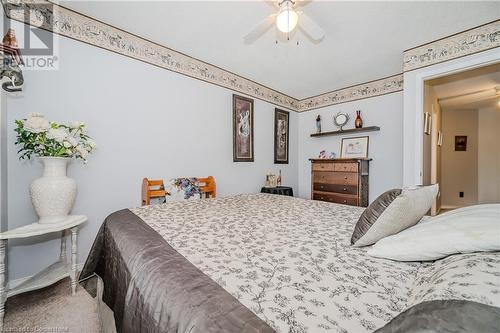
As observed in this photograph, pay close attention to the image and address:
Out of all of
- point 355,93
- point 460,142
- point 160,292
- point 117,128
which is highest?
point 355,93

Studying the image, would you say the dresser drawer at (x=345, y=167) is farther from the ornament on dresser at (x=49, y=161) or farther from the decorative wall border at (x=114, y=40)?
the ornament on dresser at (x=49, y=161)

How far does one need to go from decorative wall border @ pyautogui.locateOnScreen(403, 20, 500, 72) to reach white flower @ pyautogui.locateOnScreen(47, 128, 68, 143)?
12.3ft

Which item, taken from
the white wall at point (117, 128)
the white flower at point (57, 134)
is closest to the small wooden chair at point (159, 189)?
the white wall at point (117, 128)

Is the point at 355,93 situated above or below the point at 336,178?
above

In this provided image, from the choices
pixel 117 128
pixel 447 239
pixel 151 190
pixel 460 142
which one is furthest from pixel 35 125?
pixel 460 142

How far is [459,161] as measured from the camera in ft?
17.7

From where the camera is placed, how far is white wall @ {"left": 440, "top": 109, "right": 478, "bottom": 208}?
5.32 meters

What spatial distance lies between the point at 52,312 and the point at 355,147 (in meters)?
4.37

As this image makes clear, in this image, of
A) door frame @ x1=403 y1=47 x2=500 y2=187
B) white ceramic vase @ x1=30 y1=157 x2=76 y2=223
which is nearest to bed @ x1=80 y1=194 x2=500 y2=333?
white ceramic vase @ x1=30 y1=157 x2=76 y2=223

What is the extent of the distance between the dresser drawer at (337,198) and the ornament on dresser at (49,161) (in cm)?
352

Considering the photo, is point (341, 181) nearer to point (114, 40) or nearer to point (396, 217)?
point (396, 217)

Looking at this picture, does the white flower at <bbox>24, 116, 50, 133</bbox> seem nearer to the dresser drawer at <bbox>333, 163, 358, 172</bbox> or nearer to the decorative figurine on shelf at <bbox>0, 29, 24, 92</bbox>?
the decorative figurine on shelf at <bbox>0, 29, 24, 92</bbox>

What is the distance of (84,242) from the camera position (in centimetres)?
218

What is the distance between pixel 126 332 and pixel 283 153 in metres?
3.86
